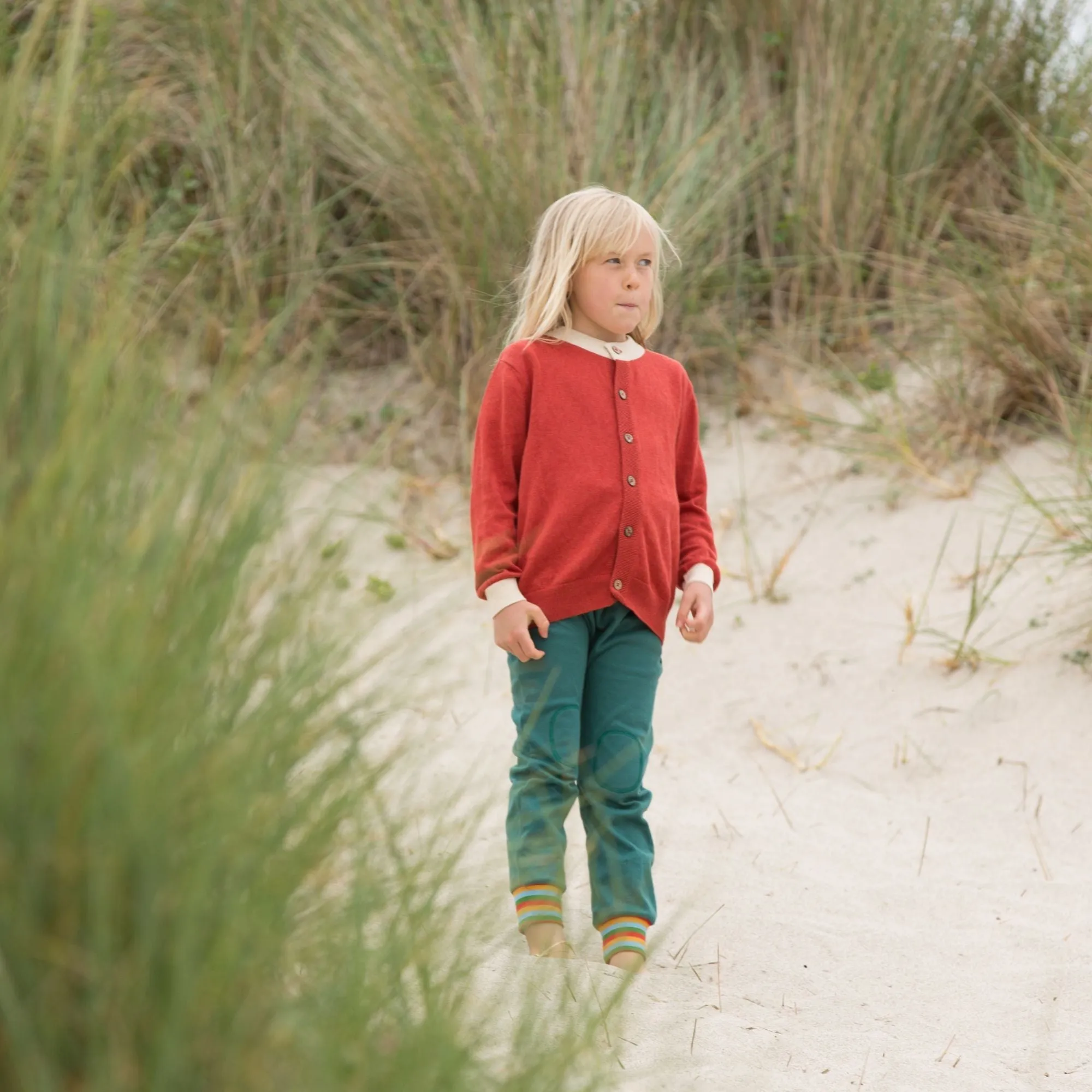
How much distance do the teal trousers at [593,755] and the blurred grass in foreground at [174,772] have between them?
0.98 metres

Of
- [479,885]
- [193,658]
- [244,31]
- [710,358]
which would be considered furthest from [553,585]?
[244,31]

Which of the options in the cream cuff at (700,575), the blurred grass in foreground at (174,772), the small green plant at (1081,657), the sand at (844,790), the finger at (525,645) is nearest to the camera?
the blurred grass in foreground at (174,772)

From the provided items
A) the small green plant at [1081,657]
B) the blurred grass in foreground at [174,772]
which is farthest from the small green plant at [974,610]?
the blurred grass in foreground at [174,772]

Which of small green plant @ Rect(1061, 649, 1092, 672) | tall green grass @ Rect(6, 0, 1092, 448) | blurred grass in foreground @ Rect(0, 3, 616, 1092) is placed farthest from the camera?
tall green grass @ Rect(6, 0, 1092, 448)

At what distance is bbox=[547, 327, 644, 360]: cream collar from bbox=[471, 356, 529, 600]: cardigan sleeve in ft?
0.39

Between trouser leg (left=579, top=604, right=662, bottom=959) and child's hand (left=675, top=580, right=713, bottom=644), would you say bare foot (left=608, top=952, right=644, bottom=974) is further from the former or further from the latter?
child's hand (left=675, top=580, right=713, bottom=644)

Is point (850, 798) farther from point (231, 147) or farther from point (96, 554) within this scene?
point (231, 147)

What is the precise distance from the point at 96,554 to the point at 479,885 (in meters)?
1.90

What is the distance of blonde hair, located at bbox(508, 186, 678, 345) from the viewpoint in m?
2.40

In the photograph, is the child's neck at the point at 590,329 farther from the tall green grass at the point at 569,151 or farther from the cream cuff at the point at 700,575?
the tall green grass at the point at 569,151

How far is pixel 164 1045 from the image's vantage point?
925 mm

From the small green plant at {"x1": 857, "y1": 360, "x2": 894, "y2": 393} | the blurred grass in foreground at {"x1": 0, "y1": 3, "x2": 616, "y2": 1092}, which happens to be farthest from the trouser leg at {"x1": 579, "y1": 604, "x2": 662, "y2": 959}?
the small green plant at {"x1": 857, "y1": 360, "x2": 894, "y2": 393}

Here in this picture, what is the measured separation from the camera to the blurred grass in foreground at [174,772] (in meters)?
0.95

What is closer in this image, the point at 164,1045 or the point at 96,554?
the point at 164,1045
